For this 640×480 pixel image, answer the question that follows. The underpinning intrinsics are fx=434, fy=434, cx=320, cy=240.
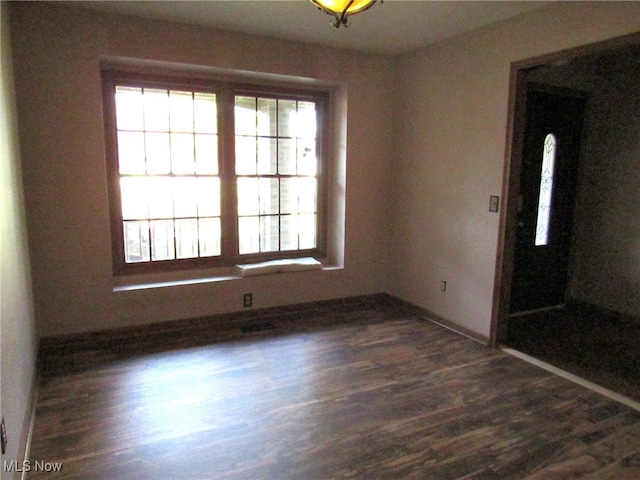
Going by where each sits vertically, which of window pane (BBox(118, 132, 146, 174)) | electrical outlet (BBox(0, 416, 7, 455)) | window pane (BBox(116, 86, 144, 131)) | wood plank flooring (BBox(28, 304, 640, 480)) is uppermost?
window pane (BBox(116, 86, 144, 131))

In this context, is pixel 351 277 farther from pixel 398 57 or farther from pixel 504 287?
pixel 398 57

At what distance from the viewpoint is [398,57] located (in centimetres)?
450

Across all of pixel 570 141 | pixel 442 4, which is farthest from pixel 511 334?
pixel 442 4

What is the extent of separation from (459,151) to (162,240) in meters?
2.79

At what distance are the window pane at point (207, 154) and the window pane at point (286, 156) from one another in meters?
0.66

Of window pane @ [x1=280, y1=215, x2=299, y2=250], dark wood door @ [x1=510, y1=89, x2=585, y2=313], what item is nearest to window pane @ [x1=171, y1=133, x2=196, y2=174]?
window pane @ [x1=280, y1=215, x2=299, y2=250]

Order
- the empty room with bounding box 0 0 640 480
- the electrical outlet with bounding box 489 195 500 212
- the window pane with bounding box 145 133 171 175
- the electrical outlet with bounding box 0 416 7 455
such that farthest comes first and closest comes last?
the window pane with bounding box 145 133 171 175 < the electrical outlet with bounding box 489 195 500 212 < the empty room with bounding box 0 0 640 480 < the electrical outlet with bounding box 0 416 7 455

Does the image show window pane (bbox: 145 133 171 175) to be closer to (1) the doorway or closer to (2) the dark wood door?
(1) the doorway

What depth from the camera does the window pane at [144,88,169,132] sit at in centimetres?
378

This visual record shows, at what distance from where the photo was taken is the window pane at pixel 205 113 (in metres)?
3.99

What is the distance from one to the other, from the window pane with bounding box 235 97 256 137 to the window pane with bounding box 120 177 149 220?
1030mm

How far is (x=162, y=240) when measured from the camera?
13.0ft

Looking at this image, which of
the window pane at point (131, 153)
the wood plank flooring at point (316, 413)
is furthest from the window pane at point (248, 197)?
the wood plank flooring at point (316, 413)

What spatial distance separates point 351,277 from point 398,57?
7.69ft
